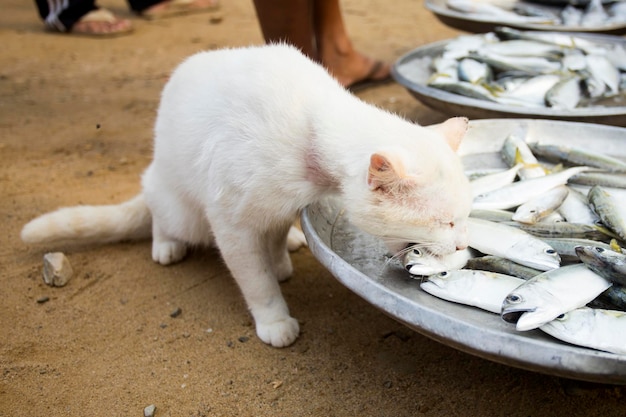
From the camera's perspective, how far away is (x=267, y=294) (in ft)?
8.54

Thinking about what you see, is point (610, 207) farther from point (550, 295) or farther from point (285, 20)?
point (285, 20)

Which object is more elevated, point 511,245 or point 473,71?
point 511,245

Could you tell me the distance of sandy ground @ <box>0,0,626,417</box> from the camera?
2.27 meters

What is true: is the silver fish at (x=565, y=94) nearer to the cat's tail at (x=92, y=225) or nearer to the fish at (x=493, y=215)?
the fish at (x=493, y=215)

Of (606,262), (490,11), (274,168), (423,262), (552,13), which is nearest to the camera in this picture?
(606,262)

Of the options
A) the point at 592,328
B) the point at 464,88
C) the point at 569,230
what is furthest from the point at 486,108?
the point at 592,328

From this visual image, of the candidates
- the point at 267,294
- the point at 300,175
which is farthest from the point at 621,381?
the point at 267,294

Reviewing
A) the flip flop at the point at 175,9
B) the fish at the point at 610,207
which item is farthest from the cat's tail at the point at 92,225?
the flip flop at the point at 175,9

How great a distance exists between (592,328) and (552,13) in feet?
12.9

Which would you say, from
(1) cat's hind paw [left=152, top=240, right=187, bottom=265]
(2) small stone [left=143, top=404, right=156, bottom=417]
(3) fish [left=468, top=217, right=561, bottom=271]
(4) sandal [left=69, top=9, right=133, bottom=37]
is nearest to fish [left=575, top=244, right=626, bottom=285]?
(3) fish [left=468, top=217, right=561, bottom=271]

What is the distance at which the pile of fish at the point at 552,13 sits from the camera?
182 inches

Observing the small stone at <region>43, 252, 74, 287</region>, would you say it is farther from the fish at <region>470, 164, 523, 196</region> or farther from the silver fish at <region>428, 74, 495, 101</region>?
the silver fish at <region>428, 74, 495, 101</region>

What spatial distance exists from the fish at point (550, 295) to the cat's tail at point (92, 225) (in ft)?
6.52

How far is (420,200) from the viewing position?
6.19ft
